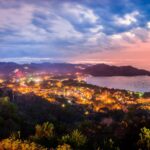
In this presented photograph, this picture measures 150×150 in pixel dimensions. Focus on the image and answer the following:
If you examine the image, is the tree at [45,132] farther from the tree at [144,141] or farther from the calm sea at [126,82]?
the calm sea at [126,82]

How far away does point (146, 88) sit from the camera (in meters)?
126

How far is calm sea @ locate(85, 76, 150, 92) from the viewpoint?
121 metres

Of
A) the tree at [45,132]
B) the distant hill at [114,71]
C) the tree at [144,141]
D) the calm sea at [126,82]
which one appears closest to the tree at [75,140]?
the tree at [45,132]

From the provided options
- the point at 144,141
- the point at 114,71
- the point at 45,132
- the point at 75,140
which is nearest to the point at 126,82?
the point at 114,71

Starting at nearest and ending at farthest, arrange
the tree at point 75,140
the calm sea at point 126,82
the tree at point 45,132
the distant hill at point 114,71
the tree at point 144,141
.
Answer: the tree at point 144,141 < the tree at point 75,140 < the tree at point 45,132 < the calm sea at point 126,82 < the distant hill at point 114,71

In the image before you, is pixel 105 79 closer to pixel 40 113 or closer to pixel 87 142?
pixel 40 113

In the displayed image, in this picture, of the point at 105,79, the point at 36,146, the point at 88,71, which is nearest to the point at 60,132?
the point at 36,146

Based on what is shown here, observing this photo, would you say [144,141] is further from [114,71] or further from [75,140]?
[114,71]

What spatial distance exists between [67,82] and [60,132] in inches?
4871

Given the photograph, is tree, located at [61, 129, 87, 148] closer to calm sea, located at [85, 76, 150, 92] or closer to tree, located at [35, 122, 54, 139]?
tree, located at [35, 122, 54, 139]

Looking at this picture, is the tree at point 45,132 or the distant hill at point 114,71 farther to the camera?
the distant hill at point 114,71

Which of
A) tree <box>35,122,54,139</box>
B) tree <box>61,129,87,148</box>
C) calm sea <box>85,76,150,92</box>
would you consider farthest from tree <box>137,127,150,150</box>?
calm sea <box>85,76,150,92</box>

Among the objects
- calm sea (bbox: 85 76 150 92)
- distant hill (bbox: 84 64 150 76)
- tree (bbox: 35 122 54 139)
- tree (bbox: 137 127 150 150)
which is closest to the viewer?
tree (bbox: 137 127 150 150)

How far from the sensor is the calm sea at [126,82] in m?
121
